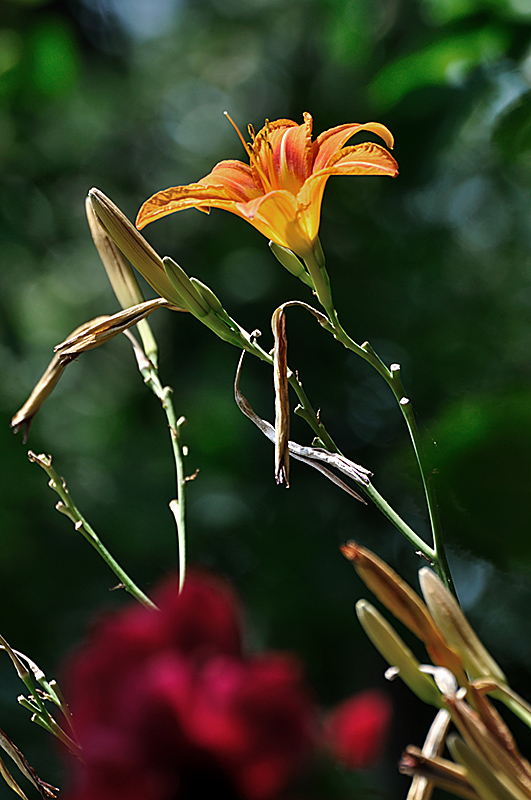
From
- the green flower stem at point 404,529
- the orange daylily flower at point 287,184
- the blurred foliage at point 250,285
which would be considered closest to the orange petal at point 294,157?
the orange daylily flower at point 287,184

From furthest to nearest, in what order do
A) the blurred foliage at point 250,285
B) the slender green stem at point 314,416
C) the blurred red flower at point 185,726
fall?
1. the blurred foliage at point 250,285
2. the slender green stem at point 314,416
3. the blurred red flower at point 185,726

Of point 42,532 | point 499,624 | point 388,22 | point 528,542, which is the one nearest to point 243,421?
point 42,532

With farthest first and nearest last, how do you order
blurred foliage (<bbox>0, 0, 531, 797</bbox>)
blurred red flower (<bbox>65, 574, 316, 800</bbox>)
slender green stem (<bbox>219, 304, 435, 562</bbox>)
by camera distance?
blurred foliage (<bbox>0, 0, 531, 797</bbox>) < slender green stem (<bbox>219, 304, 435, 562</bbox>) < blurred red flower (<bbox>65, 574, 316, 800</bbox>)

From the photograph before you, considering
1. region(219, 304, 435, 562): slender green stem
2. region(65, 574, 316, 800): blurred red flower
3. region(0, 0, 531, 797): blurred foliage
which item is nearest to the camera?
region(65, 574, 316, 800): blurred red flower

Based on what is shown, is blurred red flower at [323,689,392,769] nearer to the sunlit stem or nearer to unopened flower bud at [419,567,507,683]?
unopened flower bud at [419,567,507,683]

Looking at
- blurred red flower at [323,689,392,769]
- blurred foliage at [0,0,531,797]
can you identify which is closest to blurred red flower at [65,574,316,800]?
blurred red flower at [323,689,392,769]

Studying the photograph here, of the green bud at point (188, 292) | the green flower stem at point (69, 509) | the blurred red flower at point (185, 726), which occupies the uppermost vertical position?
the green bud at point (188, 292)

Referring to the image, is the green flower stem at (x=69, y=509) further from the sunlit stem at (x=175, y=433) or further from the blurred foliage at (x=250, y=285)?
the blurred foliage at (x=250, y=285)
